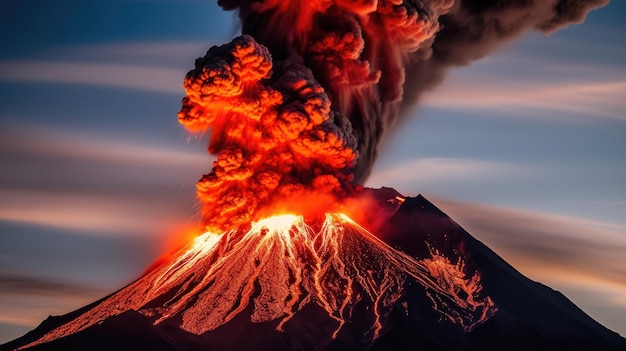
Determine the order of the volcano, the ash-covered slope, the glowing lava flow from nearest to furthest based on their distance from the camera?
the volcano < the glowing lava flow < the ash-covered slope

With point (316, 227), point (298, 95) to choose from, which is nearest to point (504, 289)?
point (316, 227)

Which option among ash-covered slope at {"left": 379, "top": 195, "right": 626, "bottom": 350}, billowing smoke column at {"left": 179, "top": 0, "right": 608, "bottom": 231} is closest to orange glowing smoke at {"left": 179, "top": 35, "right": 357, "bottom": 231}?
billowing smoke column at {"left": 179, "top": 0, "right": 608, "bottom": 231}

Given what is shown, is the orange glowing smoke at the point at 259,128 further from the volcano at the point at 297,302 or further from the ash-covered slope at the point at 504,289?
the ash-covered slope at the point at 504,289

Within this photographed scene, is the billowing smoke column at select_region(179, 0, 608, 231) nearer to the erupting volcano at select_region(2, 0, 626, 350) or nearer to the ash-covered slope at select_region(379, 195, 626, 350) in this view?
the erupting volcano at select_region(2, 0, 626, 350)

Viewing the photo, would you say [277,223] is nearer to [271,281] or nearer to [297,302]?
[271,281]

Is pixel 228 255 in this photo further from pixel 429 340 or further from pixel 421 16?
pixel 421 16

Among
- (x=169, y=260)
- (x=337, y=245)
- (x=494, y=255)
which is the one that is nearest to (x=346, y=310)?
(x=337, y=245)
